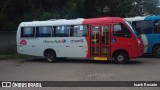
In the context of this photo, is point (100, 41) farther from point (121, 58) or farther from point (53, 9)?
point (53, 9)

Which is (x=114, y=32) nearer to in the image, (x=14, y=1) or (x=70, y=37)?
(x=70, y=37)

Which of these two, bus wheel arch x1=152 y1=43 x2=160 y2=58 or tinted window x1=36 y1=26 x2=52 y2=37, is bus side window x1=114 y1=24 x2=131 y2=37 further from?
bus wheel arch x1=152 y1=43 x2=160 y2=58

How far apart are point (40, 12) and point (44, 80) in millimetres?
17150

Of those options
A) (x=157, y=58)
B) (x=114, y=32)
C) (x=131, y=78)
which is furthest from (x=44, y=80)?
(x=157, y=58)

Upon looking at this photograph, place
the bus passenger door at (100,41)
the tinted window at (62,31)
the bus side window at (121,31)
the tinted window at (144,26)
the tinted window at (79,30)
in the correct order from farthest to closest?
the tinted window at (144,26) < the tinted window at (62,31) < the tinted window at (79,30) < the bus passenger door at (100,41) < the bus side window at (121,31)

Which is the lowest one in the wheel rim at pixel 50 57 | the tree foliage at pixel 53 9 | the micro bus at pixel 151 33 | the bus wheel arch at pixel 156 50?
the wheel rim at pixel 50 57

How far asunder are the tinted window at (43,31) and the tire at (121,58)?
15.2ft

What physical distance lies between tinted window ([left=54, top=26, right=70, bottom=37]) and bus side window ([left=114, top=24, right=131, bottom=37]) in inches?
121

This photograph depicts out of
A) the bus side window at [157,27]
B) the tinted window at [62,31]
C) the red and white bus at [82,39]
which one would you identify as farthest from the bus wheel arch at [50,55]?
the bus side window at [157,27]

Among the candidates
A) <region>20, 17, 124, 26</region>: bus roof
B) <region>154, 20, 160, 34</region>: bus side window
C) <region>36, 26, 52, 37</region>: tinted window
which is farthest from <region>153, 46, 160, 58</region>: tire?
<region>36, 26, 52, 37</region>: tinted window

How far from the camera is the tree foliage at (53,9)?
29828 mm

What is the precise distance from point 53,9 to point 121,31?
13.5 m

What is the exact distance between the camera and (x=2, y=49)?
27984 mm

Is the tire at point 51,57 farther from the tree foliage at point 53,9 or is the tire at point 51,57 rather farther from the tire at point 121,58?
the tree foliage at point 53,9
